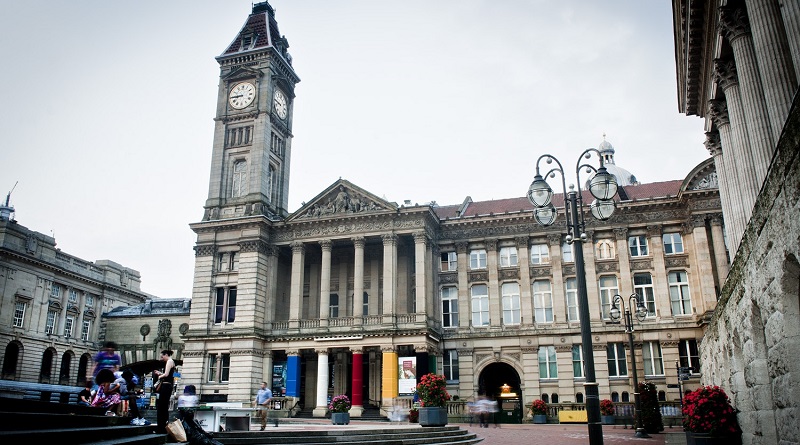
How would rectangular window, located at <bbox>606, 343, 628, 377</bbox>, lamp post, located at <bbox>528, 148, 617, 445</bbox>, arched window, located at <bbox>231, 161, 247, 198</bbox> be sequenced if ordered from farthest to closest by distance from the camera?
arched window, located at <bbox>231, 161, 247, 198</bbox>
rectangular window, located at <bbox>606, 343, 628, 377</bbox>
lamp post, located at <bbox>528, 148, 617, 445</bbox>

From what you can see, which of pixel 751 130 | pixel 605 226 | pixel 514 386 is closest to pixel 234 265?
pixel 514 386

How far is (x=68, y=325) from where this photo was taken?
63531mm

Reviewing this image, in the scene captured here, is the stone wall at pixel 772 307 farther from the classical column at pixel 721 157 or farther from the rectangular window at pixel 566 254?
the rectangular window at pixel 566 254

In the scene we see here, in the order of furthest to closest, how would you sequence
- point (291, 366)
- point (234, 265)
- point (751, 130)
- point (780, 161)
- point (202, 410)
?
1. point (234, 265)
2. point (291, 366)
3. point (202, 410)
4. point (751, 130)
5. point (780, 161)

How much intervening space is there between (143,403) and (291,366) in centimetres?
974

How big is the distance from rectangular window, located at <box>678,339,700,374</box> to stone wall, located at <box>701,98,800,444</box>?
25.9m

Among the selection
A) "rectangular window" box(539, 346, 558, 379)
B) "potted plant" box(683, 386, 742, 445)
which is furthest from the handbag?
"rectangular window" box(539, 346, 558, 379)

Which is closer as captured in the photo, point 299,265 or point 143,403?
point 143,403

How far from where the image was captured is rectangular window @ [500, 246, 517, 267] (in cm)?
4644

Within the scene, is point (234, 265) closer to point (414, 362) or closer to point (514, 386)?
point (414, 362)

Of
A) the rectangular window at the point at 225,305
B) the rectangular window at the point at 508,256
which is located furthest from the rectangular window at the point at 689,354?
the rectangular window at the point at 225,305

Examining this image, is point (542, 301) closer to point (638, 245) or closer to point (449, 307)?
point (449, 307)

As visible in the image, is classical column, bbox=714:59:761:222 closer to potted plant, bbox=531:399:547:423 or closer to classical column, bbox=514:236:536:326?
potted plant, bbox=531:399:547:423

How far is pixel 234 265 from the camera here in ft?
154
